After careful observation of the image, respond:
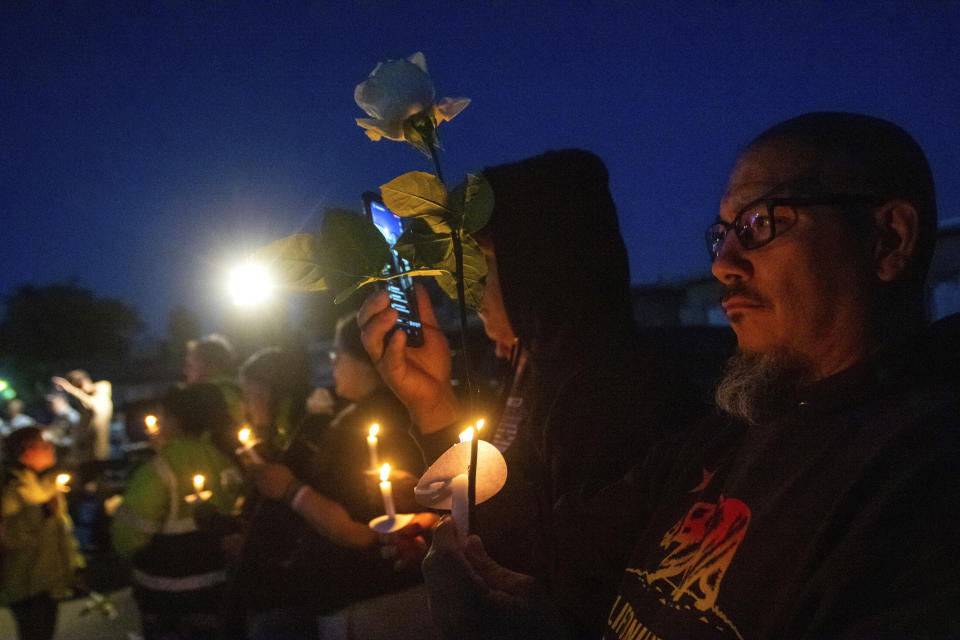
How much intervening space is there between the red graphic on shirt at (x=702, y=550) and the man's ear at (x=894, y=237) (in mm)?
632

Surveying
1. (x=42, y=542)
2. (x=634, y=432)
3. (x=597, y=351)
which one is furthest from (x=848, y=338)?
(x=42, y=542)

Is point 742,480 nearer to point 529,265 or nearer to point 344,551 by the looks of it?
point 529,265

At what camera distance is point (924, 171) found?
56.4 inches

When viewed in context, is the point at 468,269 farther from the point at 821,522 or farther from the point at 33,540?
the point at 33,540

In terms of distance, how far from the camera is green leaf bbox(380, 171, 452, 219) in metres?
1.32

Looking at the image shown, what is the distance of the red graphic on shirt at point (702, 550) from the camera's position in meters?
1.24

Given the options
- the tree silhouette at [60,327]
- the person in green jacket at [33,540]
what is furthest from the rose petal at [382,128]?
the tree silhouette at [60,327]

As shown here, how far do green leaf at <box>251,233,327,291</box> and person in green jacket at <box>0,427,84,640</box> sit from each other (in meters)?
5.74

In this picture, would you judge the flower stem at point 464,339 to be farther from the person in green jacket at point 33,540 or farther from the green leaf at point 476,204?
the person in green jacket at point 33,540

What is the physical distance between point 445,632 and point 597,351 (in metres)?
1.31

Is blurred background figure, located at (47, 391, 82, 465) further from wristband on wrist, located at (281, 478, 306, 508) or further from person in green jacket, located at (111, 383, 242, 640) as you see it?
wristband on wrist, located at (281, 478, 306, 508)

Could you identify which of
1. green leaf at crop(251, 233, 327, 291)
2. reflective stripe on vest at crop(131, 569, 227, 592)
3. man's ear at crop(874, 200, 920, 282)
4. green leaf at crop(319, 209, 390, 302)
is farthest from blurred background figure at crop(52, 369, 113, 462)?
man's ear at crop(874, 200, 920, 282)

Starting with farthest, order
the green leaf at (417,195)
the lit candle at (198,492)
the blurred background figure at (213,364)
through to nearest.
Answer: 1. the blurred background figure at (213,364)
2. the lit candle at (198,492)
3. the green leaf at (417,195)

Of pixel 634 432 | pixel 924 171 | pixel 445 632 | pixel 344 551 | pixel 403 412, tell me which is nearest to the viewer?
pixel 445 632
